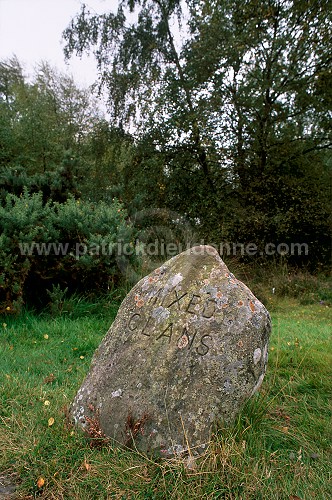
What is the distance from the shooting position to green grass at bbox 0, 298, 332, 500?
6.13 ft

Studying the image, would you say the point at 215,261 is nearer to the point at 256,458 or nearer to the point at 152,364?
the point at 152,364

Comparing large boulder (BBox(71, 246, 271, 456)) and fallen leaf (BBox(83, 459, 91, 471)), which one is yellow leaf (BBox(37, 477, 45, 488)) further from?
large boulder (BBox(71, 246, 271, 456))

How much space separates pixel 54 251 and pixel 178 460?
161 inches

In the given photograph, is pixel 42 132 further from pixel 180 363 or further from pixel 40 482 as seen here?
pixel 40 482

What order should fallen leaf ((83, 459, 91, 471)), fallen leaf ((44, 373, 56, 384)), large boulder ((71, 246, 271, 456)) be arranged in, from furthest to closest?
fallen leaf ((44, 373, 56, 384))
large boulder ((71, 246, 271, 456))
fallen leaf ((83, 459, 91, 471))

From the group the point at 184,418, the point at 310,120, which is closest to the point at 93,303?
the point at 184,418

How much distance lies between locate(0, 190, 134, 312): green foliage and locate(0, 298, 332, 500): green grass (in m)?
1.87

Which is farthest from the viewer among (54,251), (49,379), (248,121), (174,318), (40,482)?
(248,121)

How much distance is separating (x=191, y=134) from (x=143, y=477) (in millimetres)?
10360

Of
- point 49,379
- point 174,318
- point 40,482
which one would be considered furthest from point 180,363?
point 49,379

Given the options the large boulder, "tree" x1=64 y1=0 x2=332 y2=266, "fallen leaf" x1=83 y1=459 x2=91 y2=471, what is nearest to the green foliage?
the large boulder

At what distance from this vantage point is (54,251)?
5.56 metres

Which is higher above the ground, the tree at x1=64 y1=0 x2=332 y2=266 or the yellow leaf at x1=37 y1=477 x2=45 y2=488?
the tree at x1=64 y1=0 x2=332 y2=266

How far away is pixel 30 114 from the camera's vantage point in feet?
36.8
